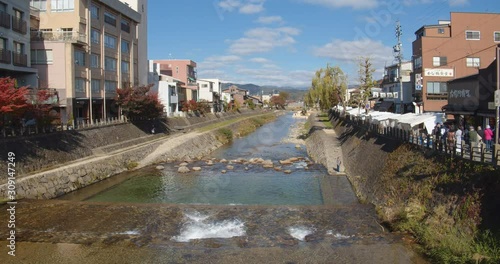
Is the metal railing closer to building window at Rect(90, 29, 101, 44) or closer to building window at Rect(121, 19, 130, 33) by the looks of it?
building window at Rect(90, 29, 101, 44)

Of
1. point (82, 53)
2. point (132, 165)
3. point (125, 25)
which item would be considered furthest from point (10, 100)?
point (125, 25)

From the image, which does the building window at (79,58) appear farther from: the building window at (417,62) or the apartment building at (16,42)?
the building window at (417,62)

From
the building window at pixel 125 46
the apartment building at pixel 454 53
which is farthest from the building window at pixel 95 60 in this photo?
the apartment building at pixel 454 53

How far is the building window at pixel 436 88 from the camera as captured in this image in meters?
33.2

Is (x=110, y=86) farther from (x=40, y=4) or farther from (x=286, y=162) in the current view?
(x=286, y=162)

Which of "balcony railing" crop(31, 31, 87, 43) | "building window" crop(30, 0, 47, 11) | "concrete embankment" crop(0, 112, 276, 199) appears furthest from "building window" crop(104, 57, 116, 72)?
"concrete embankment" crop(0, 112, 276, 199)

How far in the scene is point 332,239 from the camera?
1421cm

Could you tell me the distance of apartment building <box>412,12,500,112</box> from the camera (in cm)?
3178

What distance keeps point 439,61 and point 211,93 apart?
56.3 metres

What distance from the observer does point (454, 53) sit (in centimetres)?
3291

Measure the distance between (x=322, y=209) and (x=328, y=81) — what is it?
41258mm

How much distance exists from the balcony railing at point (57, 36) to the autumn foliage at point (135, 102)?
7.17m

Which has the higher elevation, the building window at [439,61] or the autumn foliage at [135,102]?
the building window at [439,61]

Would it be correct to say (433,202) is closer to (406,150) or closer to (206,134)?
(406,150)
